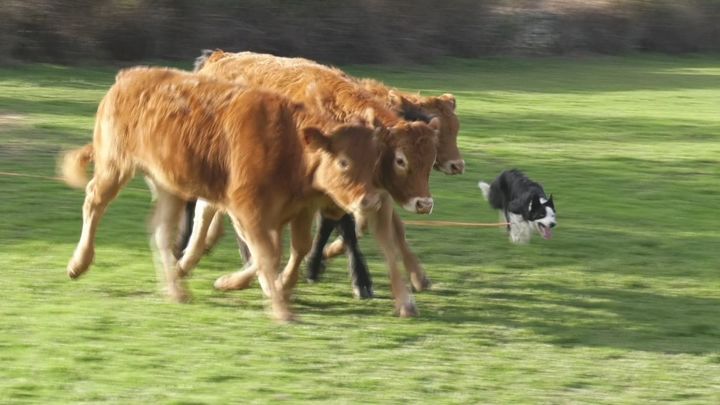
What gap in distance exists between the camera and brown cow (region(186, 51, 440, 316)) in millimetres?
8117

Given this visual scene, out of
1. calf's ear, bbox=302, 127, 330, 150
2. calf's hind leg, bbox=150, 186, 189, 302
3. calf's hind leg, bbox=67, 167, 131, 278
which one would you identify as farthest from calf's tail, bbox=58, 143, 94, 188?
calf's ear, bbox=302, 127, 330, 150

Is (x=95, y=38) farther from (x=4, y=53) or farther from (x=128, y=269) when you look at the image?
(x=128, y=269)

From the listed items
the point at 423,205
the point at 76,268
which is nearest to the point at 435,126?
the point at 423,205

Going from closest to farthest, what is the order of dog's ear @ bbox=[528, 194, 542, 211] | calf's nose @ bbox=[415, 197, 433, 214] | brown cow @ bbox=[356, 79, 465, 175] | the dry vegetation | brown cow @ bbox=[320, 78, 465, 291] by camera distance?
calf's nose @ bbox=[415, 197, 433, 214], brown cow @ bbox=[356, 79, 465, 175], brown cow @ bbox=[320, 78, 465, 291], dog's ear @ bbox=[528, 194, 542, 211], the dry vegetation

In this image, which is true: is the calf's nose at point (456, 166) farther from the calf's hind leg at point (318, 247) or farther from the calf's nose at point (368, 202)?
the calf's nose at point (368, 202)

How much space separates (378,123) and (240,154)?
87cm

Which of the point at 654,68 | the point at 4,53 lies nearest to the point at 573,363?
the point at 4,53

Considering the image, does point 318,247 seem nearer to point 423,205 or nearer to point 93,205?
point 93,205

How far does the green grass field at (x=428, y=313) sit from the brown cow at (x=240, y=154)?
2.07 ft

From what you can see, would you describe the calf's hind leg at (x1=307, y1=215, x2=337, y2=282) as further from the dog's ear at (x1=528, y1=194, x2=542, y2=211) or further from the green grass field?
the dog's ear at (x1=528, y1=194, x2=542, y2=211)

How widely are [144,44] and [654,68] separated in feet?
49.3

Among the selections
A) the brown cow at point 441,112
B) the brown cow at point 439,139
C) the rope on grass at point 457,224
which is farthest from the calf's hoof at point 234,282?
the rope on grass at point 457,224

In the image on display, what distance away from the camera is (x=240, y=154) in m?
8.24

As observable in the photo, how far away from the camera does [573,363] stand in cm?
764
